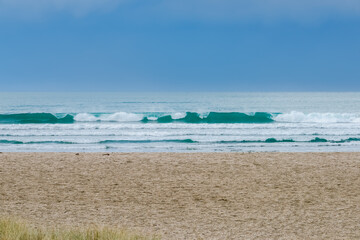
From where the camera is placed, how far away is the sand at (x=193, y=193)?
6191 millimetres

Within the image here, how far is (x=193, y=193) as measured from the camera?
26.4ft

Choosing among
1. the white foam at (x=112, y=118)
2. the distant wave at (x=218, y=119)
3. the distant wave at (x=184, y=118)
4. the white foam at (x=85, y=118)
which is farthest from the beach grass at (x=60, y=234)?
the white foam at (x=85, y=118)

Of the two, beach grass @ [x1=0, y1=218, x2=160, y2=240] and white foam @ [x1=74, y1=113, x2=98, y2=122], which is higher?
white foam @ [x1=74, y1=113, x2=98, y2=122]

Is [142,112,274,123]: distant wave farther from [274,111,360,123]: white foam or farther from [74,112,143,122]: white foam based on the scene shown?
[274,111,360,123]: white foam

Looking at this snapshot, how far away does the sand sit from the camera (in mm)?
6191

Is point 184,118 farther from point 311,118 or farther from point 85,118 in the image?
point 311,118

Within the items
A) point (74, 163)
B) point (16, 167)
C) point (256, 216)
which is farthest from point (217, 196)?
point (16, 167)

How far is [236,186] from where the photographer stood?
852cm

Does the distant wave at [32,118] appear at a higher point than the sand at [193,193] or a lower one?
higher

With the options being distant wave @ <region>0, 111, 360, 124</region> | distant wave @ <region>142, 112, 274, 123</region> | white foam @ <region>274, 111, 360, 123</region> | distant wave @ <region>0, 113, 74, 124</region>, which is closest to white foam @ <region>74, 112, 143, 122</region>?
distant wave @ <region>0, 111, 360, 124</region>

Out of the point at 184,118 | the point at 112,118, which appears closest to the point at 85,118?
the point at 112,118

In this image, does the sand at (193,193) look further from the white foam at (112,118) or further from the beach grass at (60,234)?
the white foam at (112,118)

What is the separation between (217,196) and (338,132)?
15.0 meters

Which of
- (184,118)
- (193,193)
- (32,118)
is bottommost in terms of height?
(193,193)
